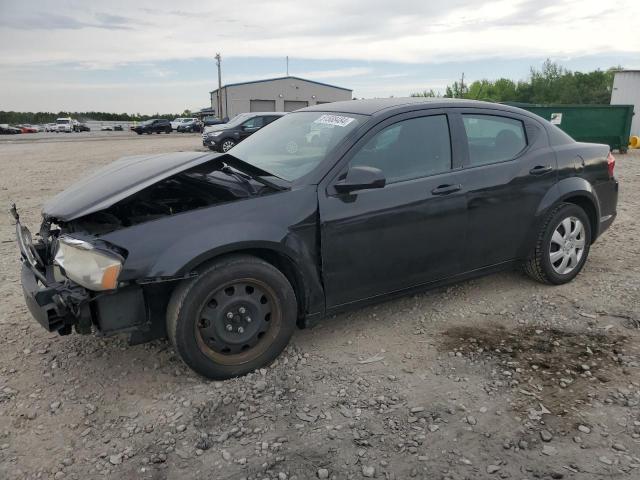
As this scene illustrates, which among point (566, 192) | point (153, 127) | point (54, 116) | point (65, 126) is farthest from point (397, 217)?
point (54, 116)

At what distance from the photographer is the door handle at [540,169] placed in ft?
13.6

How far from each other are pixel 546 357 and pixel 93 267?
2877mm

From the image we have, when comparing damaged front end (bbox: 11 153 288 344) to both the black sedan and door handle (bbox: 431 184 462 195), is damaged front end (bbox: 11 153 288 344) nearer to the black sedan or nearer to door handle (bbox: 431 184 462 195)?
the black sedan

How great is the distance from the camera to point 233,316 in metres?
3.05

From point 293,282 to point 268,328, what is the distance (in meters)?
0.34

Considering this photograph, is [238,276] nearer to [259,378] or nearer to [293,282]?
[293,282]

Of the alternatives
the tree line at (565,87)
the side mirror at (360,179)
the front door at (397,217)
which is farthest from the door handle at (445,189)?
the tree line at (565,87)

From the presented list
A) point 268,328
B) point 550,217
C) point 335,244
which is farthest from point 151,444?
point 550,217

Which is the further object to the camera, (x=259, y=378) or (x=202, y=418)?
(x=259, y=378)

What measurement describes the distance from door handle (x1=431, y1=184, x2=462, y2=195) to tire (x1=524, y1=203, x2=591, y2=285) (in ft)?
3.48

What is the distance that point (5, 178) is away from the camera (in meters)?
12.5

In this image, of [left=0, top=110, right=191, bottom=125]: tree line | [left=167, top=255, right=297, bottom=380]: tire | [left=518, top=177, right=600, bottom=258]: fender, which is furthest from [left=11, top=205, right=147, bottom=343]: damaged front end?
[left=0, top=110, right=191, bottom=125]: tree line

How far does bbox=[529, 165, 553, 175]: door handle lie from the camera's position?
13.6 feet

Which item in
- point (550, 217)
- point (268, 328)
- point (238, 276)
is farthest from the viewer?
point (550, 217)
